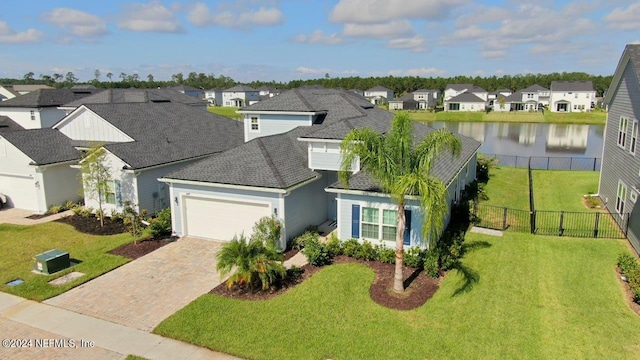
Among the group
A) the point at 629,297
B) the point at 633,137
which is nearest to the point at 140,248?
the point at 629,297

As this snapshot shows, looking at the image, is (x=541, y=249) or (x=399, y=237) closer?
(x=399, y=237)

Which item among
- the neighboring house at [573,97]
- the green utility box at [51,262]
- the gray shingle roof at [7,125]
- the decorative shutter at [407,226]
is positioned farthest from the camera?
the neighboring house at [573,97]

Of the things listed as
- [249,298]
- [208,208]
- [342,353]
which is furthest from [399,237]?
[208,208]

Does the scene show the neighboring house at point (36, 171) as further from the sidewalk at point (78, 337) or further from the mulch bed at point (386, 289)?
the mulch bed at point (386, 289)

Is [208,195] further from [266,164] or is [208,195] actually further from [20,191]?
[20,191]

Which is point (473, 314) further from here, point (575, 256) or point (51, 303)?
point (51, 303)

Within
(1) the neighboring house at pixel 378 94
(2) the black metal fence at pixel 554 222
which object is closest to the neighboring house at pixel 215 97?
(1) the neighboring house at pixel 378 94

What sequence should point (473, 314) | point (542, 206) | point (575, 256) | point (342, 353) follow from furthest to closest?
point (542, 206), point (575, 256), point (473, 314), point (342, 353)
